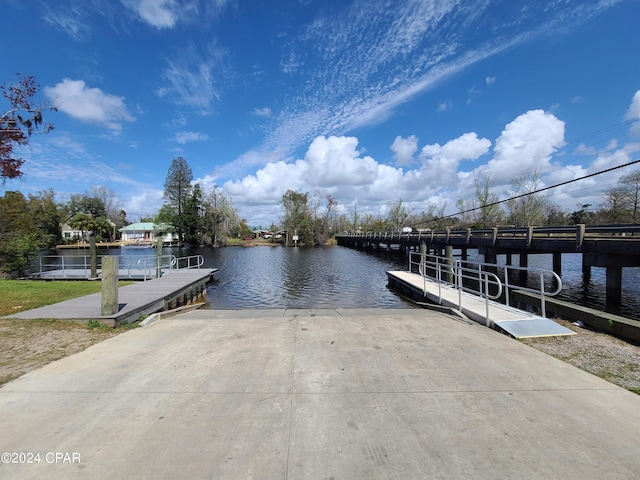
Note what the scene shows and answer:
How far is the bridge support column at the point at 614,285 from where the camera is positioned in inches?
472

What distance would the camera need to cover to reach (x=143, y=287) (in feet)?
40.5

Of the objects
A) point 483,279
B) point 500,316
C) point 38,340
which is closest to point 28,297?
point 38,340

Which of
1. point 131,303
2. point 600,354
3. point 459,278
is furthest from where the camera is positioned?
point 131,303

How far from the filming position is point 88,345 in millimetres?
5559

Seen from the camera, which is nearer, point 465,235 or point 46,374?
point 46,374

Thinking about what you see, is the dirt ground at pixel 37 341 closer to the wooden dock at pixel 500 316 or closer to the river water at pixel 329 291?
the river water at pixel 329 291

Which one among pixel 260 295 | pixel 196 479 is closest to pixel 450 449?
pixel 196 479

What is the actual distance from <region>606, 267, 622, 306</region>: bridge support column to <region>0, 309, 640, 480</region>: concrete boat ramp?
33.2ft

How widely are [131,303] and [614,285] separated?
644 inches

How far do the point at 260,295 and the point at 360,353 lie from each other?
11.6 m

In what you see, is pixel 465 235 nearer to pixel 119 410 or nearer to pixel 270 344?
pixel 270 344

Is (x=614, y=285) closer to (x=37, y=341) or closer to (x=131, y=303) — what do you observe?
(x=131, y=303)

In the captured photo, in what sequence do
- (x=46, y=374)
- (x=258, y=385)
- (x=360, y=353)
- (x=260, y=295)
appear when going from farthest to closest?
(x=260, y=295) → (x=360, y=353) → (x=46, y=374) → (x=258, y=385)

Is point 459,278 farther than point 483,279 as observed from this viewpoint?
Yes
